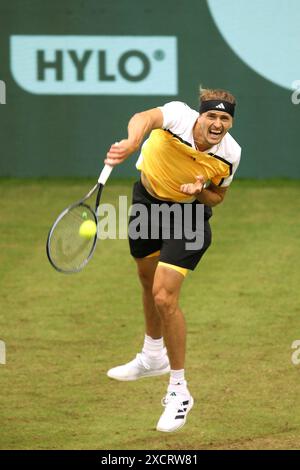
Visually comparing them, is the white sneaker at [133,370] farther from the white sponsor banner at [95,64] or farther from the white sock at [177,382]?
the white sponsor banner at [95,64]

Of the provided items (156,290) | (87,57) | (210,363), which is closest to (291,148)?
(87,57)

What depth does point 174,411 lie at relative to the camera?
23.9ft

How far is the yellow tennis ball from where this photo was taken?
7.10 m

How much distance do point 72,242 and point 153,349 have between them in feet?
4.86

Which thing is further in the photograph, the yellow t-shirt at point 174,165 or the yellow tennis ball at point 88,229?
the yellow t-shirt at point 174,165

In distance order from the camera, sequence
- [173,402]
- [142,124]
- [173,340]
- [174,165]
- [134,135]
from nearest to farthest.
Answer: [134,135] < [142,124] < [173,402] < [173,340] < [174,165]

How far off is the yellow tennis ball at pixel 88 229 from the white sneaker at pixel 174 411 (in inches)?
48.1

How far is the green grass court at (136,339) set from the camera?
731 cm

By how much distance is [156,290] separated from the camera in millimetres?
7410
